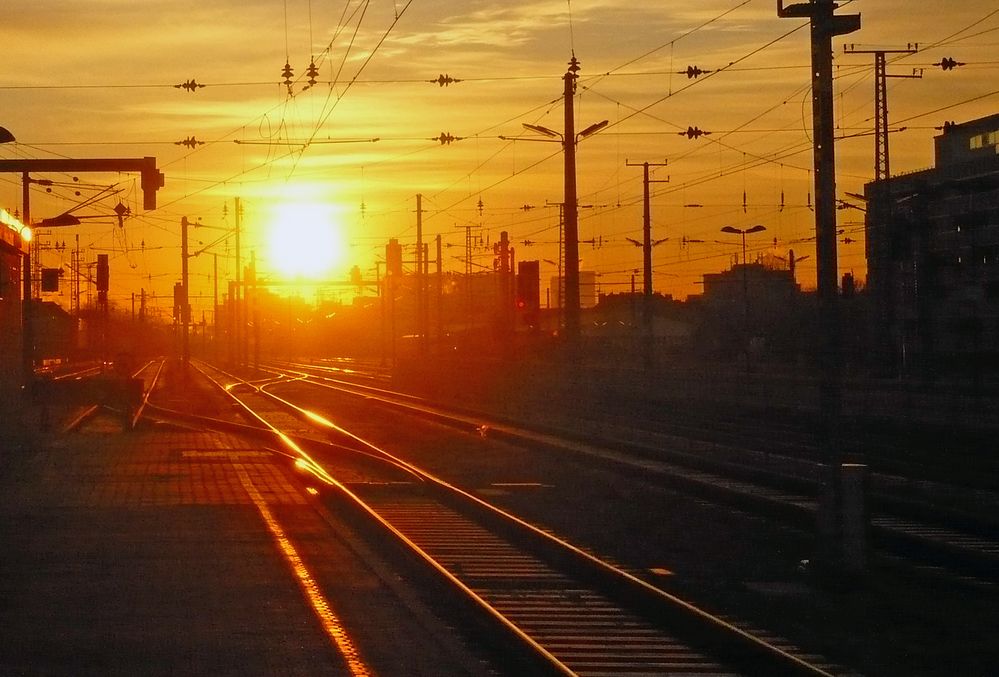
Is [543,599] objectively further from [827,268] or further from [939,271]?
[939,271]

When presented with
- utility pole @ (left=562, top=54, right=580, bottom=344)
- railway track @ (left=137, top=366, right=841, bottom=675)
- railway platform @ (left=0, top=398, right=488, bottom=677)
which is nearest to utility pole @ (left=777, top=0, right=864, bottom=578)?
railway track @ (left=137, top=366, right=841, bottom=675)

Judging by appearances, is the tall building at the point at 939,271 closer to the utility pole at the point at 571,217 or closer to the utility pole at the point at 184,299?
the utility pole at the point at 571,217

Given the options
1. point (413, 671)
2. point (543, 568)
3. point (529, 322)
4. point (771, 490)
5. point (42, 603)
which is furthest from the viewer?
point (529, 322)

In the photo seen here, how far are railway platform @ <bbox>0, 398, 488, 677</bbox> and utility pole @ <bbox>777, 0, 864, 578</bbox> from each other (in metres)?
4.01

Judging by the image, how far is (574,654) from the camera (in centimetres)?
960

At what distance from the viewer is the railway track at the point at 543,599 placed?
919 cm

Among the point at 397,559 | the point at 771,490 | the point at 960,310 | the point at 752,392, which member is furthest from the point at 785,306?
the point at 397,559

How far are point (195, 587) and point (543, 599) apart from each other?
321 centimetres

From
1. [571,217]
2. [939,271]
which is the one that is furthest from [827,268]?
[939,271]

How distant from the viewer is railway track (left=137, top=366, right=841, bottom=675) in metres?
9.19

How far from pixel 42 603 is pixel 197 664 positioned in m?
2.93

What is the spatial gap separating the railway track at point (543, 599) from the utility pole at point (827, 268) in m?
2.07

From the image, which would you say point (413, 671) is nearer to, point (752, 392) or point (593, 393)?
point (593, 393)

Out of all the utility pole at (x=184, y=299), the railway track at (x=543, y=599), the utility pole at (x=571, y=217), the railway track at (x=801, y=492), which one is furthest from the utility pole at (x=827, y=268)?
the utility pole at (x=184, y=299)
